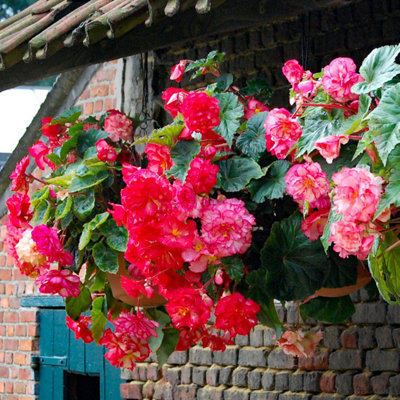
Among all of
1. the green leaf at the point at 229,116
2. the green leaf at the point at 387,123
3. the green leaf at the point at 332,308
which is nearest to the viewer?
the green leaf at the point at 387,123

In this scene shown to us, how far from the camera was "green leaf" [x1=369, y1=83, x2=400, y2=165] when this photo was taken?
1.46 metres

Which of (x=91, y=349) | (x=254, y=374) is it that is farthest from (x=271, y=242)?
(x=91, y=349)

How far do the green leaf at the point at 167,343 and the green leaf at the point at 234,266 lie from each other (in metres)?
0.48

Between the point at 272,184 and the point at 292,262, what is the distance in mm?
189

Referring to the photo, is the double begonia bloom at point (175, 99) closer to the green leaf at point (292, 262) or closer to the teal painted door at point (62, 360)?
the green leaf at point (292, 262)

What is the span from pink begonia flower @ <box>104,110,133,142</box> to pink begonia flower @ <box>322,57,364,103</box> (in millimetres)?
901

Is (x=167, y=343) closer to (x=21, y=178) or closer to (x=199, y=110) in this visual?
(x=21, y=178)

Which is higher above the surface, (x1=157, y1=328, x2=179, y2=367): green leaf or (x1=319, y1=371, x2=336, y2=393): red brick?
(x1=157, y1=328, x2=179, y2=367): green leaf

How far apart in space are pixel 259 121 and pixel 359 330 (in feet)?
3.78

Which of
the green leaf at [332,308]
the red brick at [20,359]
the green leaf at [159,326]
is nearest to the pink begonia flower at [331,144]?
the green leaf at [332,308]

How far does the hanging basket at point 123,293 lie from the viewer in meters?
2.37

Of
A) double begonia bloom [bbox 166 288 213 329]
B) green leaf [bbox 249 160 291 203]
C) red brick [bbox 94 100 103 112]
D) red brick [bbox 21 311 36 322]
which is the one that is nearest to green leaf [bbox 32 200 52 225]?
double begonia bloom [bbox 166 288 213 329]

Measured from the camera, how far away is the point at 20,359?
479 centimetres

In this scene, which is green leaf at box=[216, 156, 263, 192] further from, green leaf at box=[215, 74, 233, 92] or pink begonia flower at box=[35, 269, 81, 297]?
pink begonia flower at box=[35, 269, 81, 297]
